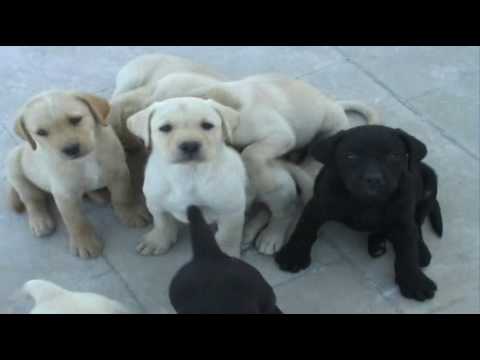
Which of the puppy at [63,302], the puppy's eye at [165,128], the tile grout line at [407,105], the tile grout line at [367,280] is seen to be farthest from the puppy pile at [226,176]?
the tile grout line at [407,105]

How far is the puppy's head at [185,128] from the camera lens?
12.5 feet

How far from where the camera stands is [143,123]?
3.97m

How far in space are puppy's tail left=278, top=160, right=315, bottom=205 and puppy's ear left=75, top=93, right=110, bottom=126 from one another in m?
1.12

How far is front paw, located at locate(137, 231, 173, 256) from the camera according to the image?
451cm

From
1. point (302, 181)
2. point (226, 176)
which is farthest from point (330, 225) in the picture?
point (226, 176)

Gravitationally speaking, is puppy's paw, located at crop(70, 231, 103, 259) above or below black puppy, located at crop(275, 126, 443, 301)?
below

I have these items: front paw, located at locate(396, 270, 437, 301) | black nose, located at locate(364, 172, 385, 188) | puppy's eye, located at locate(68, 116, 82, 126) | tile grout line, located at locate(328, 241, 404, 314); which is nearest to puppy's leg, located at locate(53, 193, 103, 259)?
puppy's eye, located at locate(68, 116, 82, 126)

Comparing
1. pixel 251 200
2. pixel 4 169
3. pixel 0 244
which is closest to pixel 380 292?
pixel 251 200

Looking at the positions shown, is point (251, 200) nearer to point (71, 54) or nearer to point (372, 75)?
point (372, 75)

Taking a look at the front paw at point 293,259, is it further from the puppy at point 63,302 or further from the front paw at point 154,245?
the puppy at point 63,302

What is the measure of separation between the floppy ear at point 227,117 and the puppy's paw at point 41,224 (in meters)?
1.39

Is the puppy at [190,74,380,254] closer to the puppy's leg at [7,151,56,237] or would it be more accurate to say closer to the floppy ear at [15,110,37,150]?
the floppy ear at [15,110,37,150]

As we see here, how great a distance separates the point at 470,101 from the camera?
5512 millimetres

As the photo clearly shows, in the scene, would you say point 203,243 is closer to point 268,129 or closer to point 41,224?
point 268,129
